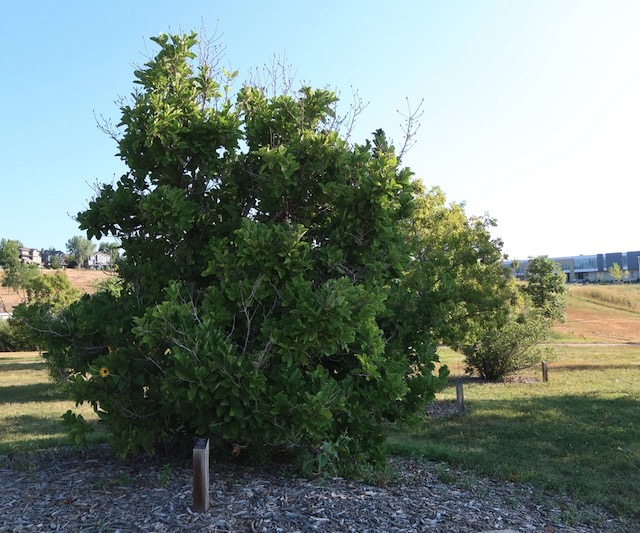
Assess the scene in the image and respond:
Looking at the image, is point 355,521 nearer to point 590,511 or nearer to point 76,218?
point 590,511

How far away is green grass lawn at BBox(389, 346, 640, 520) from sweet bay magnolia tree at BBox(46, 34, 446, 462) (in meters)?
1.12

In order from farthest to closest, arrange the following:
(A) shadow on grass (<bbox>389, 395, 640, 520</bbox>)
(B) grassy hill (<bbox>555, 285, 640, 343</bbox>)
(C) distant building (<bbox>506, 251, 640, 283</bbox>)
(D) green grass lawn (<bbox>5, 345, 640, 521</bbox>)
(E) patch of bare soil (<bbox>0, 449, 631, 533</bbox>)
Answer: (C) distant building (<bbox>506, 251, 640, 283</bbox>) < (B) grassy hill (<bbox>555, 285, 640, 343</bbox>) < (D) green grass lawn (<bbox>5, 345, 640, 521</bbox>) < (A) shadow on grass (<bbox>389, 395, 640, 520</bbox>) < (E) patch of bare soil (<bbox>0, 449, 631, 533</bbox>)

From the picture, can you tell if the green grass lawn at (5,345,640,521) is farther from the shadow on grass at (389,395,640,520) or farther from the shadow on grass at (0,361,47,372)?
the shadow on grass at (0,361,47,372)

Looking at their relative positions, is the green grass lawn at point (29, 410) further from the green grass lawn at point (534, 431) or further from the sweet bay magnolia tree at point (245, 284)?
the sweet bay magnolia tree at point (245, 284)

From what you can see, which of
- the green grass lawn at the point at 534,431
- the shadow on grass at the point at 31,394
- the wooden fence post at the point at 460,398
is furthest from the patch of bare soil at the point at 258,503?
the shadow on grass at the point at 31,394

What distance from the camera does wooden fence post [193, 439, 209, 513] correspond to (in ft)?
12.1

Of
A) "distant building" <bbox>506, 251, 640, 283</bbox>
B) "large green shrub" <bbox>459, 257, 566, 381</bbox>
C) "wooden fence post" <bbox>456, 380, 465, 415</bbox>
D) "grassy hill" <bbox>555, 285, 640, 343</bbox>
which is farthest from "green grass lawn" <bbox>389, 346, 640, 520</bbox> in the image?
"distant building" <bbox>506, 251, 640, 283</bbox>

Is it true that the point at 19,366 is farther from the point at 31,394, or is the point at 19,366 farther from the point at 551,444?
the point at 551,444

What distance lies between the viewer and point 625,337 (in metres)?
35.4

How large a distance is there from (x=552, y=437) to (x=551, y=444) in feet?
1.54

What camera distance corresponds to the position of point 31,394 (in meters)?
13.9

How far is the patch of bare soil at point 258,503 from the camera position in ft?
11.9

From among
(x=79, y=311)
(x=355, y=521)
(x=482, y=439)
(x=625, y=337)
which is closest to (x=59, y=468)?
(x=79, y=311)

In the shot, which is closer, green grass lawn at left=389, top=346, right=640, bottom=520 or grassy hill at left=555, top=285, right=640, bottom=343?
green grass lawn at left=389, top=346, right=640, bottom=520
